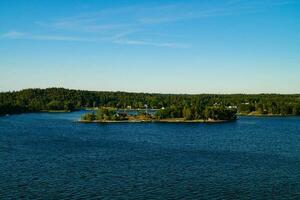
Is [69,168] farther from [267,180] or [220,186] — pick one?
[267,180]

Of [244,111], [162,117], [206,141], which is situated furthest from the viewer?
[244,111]

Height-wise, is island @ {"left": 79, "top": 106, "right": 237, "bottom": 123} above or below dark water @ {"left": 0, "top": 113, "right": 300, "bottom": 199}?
above

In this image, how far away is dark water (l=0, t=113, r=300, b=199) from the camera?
3816cm

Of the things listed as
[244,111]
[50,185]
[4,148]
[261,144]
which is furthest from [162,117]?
[50,185]

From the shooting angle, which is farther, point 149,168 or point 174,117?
point 174,117

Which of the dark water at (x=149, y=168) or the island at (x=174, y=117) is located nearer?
the dark water at (x=149, y=168)

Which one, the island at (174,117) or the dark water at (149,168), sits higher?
the island at (174,117)

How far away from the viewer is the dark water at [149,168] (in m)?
38.2

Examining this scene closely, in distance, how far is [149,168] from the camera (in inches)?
1924

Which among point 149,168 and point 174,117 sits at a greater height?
point 174,117

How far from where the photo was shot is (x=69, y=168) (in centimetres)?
4841

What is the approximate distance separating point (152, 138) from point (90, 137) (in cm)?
1051

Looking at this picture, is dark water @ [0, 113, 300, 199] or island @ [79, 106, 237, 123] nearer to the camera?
dark water @ [0, 113, 300, 199]

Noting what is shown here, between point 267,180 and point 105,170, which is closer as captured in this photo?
point 267,180
